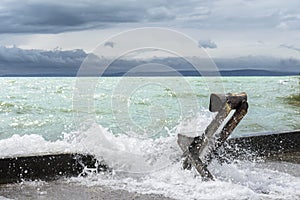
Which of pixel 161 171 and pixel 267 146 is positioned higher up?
pixel 267 146

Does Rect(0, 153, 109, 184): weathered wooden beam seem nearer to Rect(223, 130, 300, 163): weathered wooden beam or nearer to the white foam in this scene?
the white foam

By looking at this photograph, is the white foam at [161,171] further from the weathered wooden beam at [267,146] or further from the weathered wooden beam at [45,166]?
the weathered wooden beam at [267,146]

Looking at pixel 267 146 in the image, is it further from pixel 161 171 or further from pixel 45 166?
pixel 45 166

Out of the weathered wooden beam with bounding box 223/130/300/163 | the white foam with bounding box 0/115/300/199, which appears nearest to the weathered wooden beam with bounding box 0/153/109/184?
the white foam with bounding box 0/115/300/199

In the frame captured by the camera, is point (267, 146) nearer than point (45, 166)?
No

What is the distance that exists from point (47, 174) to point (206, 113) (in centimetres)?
217

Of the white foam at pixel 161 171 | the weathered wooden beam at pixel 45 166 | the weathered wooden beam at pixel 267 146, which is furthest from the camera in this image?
the weathered wooden beam at pixel 267 146

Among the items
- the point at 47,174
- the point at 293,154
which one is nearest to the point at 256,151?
the point at 293,154

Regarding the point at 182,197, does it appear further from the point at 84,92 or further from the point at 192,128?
the point at 84,92

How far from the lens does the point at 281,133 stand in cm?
807

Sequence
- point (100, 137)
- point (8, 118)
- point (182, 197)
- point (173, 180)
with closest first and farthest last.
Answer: point (182, 197) → point (173, 180) → point (100, 137) → point (8, 118)

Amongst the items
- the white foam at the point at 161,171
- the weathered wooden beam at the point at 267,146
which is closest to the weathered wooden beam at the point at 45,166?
the white foam at the point at 161,171

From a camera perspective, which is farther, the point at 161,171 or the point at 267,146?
the point at 267,146

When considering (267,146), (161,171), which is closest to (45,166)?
(161,171)
